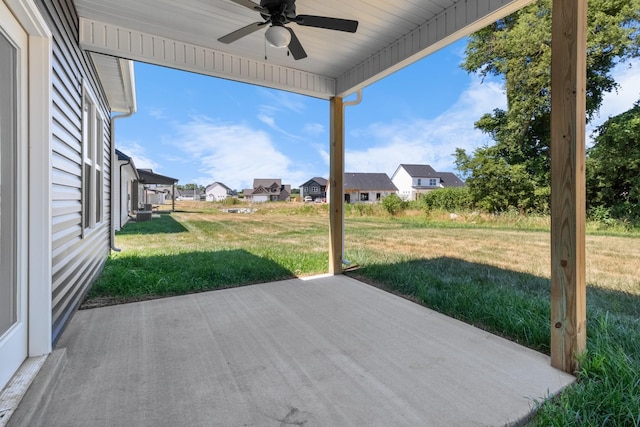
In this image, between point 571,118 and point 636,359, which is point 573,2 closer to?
point 571,118

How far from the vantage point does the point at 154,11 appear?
8.47ft

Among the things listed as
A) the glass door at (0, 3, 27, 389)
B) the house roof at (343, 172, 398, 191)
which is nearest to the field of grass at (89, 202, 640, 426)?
the glass door at (0, 3, 27, 389)

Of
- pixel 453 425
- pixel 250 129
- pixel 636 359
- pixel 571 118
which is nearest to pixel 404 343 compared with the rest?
pixel 453 425

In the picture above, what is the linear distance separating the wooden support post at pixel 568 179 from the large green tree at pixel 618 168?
28.4 ft

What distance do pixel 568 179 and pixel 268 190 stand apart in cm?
2628

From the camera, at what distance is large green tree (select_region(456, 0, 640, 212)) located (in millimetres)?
9289

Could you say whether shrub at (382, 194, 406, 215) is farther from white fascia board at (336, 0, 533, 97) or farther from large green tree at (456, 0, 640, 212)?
white fascia board at (336, 0, 533, 97)

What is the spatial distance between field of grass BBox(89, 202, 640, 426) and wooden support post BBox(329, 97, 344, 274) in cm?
34

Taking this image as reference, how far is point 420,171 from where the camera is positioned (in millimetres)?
23844

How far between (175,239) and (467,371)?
6.70 metres

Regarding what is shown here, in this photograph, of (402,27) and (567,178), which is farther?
(402,27)

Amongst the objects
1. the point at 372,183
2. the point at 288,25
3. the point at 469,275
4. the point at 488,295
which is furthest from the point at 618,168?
the point at 372,183

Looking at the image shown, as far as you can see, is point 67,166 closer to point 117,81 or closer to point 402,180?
point 117,81

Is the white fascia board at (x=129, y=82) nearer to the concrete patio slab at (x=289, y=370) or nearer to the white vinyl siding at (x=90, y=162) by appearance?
the white vinyl siding at (x=90, y=162)
